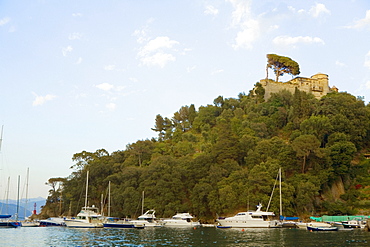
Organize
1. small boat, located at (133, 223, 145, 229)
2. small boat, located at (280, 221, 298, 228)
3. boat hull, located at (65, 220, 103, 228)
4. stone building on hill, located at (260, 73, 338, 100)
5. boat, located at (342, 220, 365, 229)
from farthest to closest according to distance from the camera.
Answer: stone building on hill, located at (260, 73, 338, 100) < boat hull, located at (65, 220, 103, 228) < small boat, located at (133, 223, 145, 229) < small boat, located at (280, 221, 298, 228) < boat, located at (342, 220, 365, 229)

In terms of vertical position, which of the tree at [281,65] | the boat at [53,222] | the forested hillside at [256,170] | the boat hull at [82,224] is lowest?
the boat at [53,222]

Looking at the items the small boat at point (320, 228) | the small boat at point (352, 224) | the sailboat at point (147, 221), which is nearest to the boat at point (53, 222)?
the sailboat at point (147, 221)

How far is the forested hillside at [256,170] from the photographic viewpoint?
67.8 m

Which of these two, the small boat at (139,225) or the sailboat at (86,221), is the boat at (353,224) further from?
the sailboat at (86,221)

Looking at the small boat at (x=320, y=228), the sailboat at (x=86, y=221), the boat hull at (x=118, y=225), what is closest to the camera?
the small boat at (x=320, y=228)

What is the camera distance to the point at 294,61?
117 metres

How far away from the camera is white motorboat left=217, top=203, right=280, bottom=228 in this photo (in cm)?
6078

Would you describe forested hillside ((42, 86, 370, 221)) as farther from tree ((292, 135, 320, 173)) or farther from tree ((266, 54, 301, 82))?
tree ((266, 54, 301, 82))

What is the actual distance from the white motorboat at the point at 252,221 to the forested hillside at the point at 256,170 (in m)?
3.68

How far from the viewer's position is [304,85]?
112312 mm

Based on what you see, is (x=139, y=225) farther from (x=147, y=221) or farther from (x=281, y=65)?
(x=281, y=65)

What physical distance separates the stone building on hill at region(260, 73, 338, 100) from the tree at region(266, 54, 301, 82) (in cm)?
357

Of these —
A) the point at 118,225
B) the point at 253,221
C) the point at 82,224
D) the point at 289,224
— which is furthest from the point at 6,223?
the point at 289,224

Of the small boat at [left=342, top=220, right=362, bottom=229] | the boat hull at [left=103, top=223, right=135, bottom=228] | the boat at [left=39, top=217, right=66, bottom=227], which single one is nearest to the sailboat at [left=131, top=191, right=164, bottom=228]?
the boat hull at [left=103, top=223, right=135, bottom=228]
